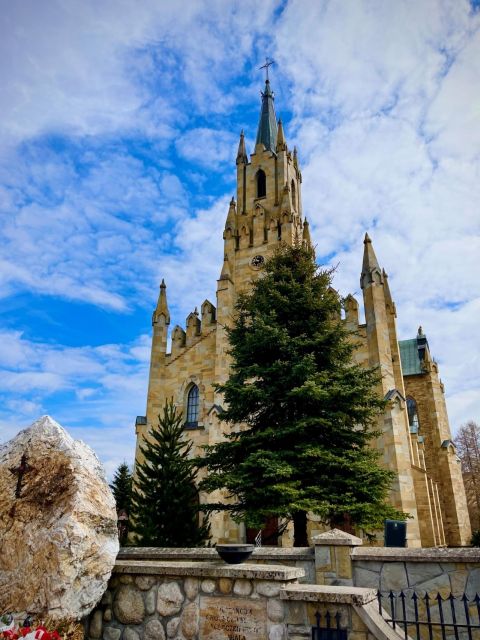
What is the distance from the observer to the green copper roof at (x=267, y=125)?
110ft

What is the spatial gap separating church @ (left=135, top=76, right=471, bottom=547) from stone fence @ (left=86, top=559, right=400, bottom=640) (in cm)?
968

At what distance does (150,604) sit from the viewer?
16.6ft

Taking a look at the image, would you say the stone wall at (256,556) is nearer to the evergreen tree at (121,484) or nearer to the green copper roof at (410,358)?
the evergreen tree at (121,484)

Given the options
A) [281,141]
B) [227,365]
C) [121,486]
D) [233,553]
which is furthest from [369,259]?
[121,486]

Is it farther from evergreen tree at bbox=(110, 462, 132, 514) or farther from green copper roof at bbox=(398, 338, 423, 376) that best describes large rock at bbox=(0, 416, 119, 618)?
green copper roof at bbox=(398, 338, 423, 376)

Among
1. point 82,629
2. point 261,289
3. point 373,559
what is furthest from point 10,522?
point 261,289

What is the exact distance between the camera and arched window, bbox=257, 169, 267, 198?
29.1m

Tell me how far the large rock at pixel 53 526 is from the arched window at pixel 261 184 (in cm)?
2579

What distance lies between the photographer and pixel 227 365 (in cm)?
2186

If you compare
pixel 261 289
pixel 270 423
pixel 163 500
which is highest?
pixel 261 289

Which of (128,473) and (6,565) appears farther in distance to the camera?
(128,473)

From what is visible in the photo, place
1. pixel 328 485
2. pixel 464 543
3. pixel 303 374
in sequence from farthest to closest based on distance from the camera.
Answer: pixel 464 543 → pixel 303 374 → pixel 328 485

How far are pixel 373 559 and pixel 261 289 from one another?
28.4 feet

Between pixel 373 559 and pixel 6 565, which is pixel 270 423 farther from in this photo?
pixel 6 565
